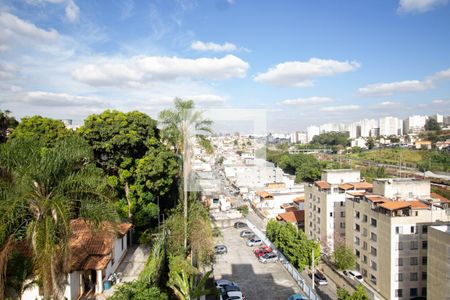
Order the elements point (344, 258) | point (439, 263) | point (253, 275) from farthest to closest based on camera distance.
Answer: point (344, 258), point (253, 275), point (439, 263)

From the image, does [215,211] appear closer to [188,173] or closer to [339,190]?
[339,190]

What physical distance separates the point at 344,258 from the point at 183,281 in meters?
11.1

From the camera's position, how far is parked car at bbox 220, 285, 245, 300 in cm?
974

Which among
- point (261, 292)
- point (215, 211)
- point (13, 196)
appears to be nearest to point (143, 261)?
point (261, 292)

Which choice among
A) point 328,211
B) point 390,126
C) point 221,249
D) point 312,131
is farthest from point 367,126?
point 221,249

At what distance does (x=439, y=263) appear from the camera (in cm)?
1077

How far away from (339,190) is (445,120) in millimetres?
95960

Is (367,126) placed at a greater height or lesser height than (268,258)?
greater

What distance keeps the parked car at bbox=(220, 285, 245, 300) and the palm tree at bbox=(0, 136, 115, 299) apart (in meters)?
5.73

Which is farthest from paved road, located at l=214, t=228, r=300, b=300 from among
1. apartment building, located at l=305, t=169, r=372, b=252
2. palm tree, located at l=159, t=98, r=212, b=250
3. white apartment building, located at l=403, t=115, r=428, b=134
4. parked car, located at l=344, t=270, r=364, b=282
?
white apartment building, located at l=403, t=115, r=428, b=134

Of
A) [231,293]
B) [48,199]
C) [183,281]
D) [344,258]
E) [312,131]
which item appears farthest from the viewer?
[312,131]

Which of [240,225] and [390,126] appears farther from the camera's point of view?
[390,126]

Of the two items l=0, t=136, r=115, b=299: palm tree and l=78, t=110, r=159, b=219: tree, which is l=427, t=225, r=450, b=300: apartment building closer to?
l=78, t=110, r=159, b=219: tree

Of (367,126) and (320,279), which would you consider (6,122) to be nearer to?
(320,279)
